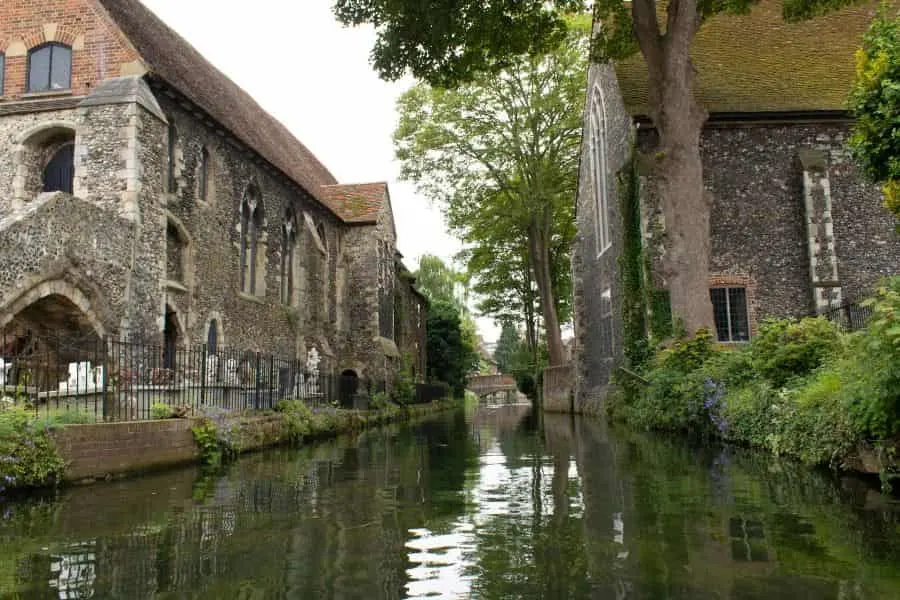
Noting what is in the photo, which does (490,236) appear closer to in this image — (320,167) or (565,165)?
(565,165)

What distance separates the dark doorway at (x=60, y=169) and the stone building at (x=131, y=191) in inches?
1.2

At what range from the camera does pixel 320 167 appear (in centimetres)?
3694

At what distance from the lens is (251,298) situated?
872 inches

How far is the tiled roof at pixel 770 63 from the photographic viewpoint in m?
20.3

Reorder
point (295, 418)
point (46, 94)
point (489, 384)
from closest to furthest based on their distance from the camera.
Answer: point (295, 418) → point (46, 94) → point (489, 384)

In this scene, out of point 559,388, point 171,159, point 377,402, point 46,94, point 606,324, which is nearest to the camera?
point 46,94

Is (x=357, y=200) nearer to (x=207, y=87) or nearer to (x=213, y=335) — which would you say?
(x=207, y=87)

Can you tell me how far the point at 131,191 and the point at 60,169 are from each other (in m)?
3.04

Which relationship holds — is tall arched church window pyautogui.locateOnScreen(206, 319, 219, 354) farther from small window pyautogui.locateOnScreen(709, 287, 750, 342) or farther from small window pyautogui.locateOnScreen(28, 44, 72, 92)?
small window pyautogui.locateOnScreen(709, 287, 750, 342)

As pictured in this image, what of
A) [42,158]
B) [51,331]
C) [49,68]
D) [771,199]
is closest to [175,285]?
[51,331]

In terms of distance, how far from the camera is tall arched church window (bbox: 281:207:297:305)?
83.6ft

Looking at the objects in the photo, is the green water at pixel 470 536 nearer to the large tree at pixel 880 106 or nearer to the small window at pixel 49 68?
the large tree at pixel 880 106

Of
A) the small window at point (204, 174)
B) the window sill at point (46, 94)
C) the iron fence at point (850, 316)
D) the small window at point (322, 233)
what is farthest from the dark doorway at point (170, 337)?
the iron fence at point (850, 316)

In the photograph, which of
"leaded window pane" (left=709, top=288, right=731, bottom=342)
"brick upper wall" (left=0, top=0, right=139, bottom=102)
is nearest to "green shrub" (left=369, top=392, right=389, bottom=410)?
"leaded window pane" (left=709, top=288, right=731, bottom=342)
